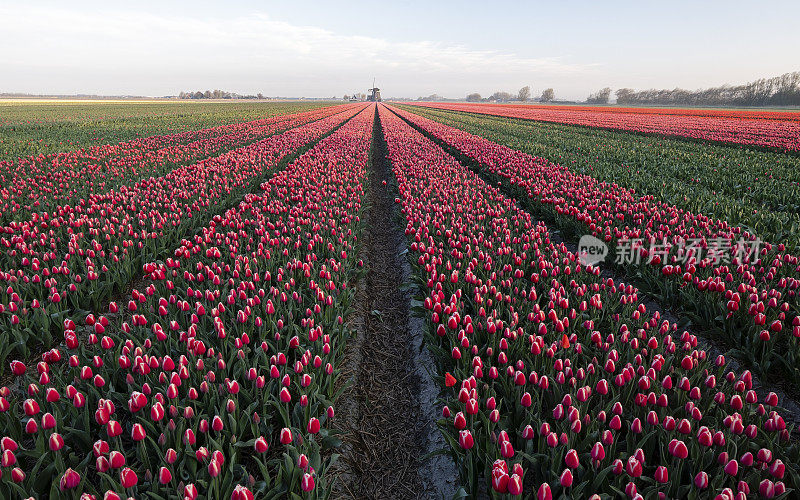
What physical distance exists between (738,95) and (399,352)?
136 m

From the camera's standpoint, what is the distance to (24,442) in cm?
305

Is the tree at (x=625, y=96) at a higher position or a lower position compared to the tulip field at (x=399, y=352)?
higher

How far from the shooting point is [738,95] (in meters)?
104

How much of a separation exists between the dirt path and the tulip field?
3 cm

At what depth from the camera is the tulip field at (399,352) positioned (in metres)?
2.58

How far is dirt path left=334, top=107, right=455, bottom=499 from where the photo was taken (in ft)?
10.6

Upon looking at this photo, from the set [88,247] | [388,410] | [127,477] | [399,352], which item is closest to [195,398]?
[127,477]

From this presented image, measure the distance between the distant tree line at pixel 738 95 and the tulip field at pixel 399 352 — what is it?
11176 centimetres

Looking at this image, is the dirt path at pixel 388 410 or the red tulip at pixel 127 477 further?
the dirt path at pixel 388 410

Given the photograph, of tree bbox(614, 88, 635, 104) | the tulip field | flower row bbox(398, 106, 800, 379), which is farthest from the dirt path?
tree bbox(614, 88, 635, 104)

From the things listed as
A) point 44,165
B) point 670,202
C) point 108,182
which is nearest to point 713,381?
point 670,202

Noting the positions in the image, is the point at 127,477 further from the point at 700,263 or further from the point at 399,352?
the point at 700,263

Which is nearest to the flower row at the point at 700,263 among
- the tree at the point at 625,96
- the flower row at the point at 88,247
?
the flower row at the point at 88,247

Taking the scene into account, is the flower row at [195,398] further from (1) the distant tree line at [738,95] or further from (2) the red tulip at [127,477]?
(1) the distant tree line at [738,95]
